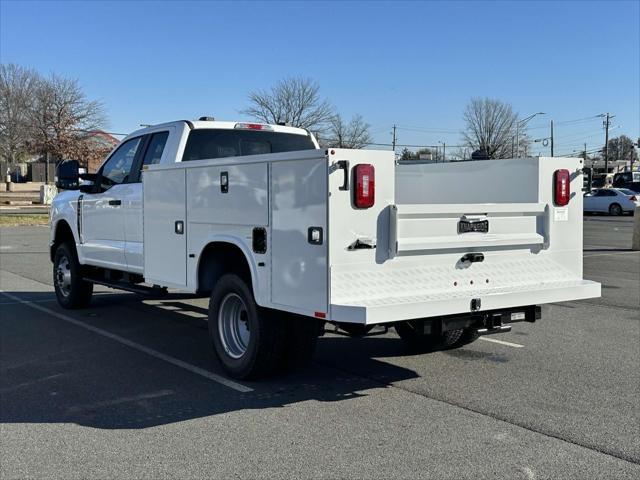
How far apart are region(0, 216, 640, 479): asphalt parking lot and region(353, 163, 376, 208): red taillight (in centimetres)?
160

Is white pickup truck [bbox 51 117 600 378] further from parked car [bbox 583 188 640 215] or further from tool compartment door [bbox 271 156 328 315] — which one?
parked car [bbox 583 188 640 215]

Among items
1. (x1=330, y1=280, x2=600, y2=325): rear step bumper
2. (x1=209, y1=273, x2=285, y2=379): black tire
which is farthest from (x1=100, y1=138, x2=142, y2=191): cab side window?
(x1=330, y1=280, x2=600, y2=325): rear step bumper

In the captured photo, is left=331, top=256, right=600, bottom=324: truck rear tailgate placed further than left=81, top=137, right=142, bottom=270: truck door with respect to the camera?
No

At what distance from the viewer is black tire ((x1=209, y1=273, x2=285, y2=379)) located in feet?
18.5

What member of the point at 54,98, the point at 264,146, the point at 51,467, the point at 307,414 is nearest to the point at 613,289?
the point at 264,146

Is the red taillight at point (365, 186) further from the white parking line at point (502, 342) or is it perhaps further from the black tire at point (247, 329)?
the white parking line at point (502, 342)

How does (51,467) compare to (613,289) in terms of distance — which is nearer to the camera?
(51,467)

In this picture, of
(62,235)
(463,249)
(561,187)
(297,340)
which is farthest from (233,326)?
(62,235)

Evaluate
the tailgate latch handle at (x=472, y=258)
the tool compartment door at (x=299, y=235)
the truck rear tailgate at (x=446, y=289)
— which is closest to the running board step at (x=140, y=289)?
the tool compartment door at (x=299, y=235)

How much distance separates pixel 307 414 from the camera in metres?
5.20

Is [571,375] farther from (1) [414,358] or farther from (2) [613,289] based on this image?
(2) [613,289]

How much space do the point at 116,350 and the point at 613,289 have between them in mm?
8432

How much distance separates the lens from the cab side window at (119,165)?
26.9 ft

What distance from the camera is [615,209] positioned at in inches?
1547
